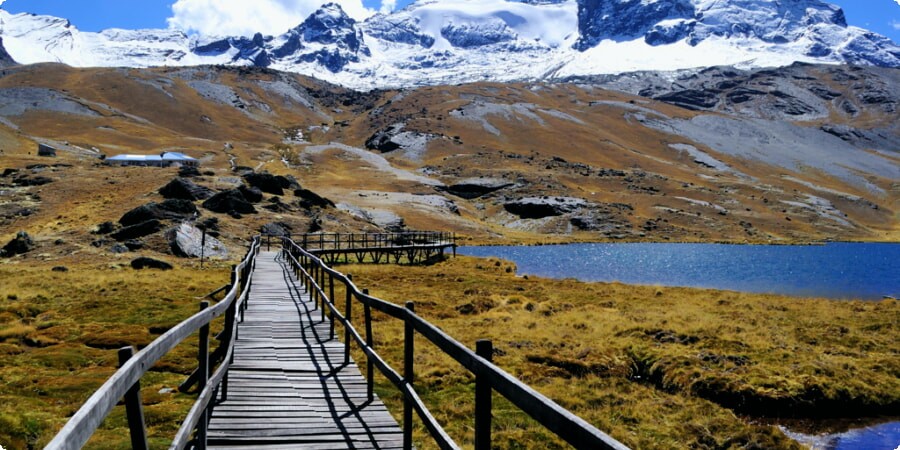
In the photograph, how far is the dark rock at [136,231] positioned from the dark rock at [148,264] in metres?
8.53

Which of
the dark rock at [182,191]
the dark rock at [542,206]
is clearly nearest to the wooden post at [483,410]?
the dark rock at [182,191]

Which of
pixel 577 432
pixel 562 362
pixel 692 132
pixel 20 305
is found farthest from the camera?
pixel 692 132

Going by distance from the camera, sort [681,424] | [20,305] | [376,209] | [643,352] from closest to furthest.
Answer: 1. [681,424]
2. [643,352]
3. [20,305]
4. [376,209]

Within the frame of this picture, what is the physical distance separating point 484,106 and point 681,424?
192 m

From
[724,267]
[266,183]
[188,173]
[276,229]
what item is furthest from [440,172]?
[724,267]

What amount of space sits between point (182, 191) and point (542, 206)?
70385 mm

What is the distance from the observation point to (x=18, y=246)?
4100cm

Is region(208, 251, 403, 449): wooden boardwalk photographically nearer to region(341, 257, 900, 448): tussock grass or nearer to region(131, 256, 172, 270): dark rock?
region(341, 257, 900, 448): tussock grass

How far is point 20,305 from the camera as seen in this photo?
20.7m

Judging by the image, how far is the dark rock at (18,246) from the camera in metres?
40.6

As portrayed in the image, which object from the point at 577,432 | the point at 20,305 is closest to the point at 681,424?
the point at 577,432

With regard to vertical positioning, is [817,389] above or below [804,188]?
below

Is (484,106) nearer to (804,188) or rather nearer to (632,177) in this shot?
(632,177)

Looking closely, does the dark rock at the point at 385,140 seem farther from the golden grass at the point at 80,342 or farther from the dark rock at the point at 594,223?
the golden grass at the point at 80,342
